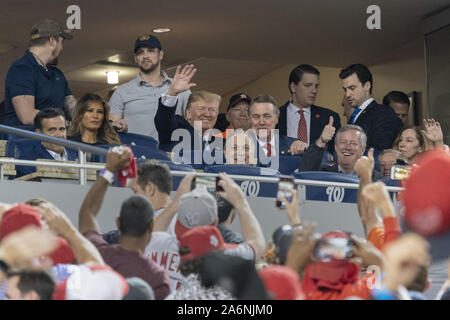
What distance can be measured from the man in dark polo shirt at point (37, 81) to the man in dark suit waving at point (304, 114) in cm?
205

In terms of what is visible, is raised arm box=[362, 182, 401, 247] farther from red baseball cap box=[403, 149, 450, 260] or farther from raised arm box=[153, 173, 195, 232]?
raised arm box=[153, 173, 195, 232]

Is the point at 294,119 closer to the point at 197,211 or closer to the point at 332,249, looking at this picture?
the point at 197,211

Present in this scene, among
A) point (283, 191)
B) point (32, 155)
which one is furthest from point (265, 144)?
point (283, 191)

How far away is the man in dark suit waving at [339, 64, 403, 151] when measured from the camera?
8211 mm

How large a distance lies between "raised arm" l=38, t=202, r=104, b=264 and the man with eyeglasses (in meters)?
3.53

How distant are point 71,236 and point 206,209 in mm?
1074

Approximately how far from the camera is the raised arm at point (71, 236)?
12.1 ft

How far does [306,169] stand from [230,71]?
8431 millimetres

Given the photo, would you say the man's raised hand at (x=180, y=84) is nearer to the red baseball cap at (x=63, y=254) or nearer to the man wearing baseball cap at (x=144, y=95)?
the man wearing baseball cap at (x=144, y=95)

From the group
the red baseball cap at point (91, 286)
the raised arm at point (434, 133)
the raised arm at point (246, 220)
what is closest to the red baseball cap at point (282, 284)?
the red baseball cap at point (91, 286)

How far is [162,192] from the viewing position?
5398 millimetres

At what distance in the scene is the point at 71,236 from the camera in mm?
3721

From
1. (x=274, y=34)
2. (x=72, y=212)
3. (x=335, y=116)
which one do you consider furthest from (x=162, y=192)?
(x=274, y=34)

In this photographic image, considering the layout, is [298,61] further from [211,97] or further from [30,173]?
[30,173]
